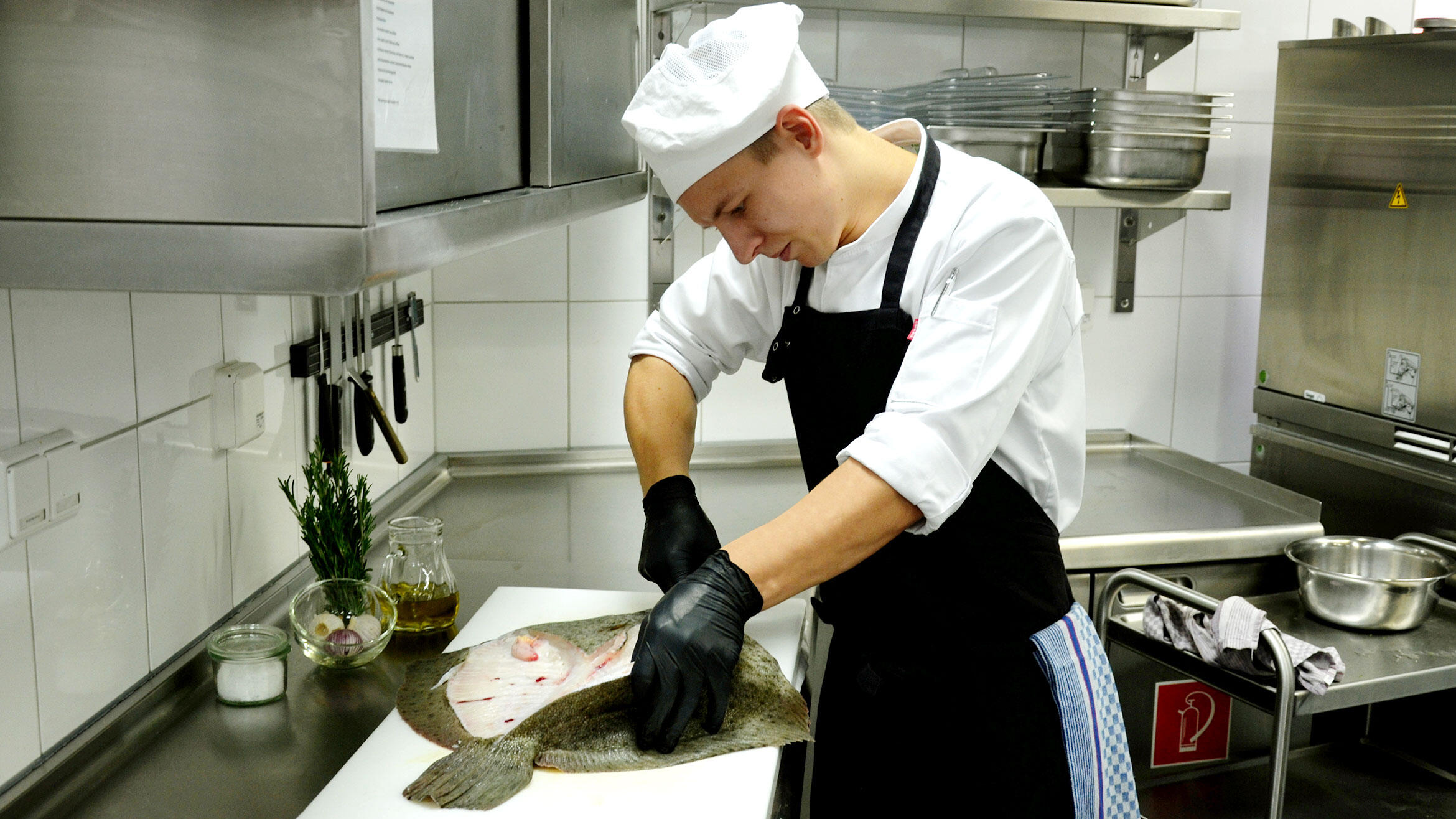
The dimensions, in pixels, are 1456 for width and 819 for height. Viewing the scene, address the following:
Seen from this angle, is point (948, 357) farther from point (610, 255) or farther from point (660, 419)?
point (610, 255)

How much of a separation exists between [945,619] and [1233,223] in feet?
5.77

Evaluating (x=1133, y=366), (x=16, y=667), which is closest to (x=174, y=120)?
(x=16, y=667)

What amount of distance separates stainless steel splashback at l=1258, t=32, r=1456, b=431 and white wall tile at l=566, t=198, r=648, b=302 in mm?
1370

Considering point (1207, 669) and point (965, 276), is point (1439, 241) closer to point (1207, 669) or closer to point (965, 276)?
point (1207, 669)

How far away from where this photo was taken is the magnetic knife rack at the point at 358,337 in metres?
1.64

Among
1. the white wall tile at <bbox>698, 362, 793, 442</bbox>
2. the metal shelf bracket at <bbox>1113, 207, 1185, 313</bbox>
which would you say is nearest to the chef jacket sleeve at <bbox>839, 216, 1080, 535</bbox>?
the white wall tile at <bbox>698, 362, 793, 442</bbox>

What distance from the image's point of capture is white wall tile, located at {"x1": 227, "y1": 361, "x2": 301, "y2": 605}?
58.6 inches

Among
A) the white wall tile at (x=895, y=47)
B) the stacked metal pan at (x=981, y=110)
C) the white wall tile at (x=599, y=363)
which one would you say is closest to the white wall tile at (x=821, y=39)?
the white wall tile at (x=895, y=47)

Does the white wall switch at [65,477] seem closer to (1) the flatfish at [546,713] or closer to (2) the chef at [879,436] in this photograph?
(1) the flatfish at [546,713]

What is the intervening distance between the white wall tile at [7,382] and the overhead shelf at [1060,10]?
138 centimetres

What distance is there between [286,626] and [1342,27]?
2.40 m

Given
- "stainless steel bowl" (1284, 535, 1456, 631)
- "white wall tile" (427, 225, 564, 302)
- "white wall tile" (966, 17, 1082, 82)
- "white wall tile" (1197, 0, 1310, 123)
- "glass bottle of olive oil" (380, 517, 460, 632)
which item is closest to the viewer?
"glass bottle of olive oil" (380, 517, 460, 632)

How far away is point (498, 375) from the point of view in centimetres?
247

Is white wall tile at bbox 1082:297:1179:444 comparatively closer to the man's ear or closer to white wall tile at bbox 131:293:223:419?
the man's ear
